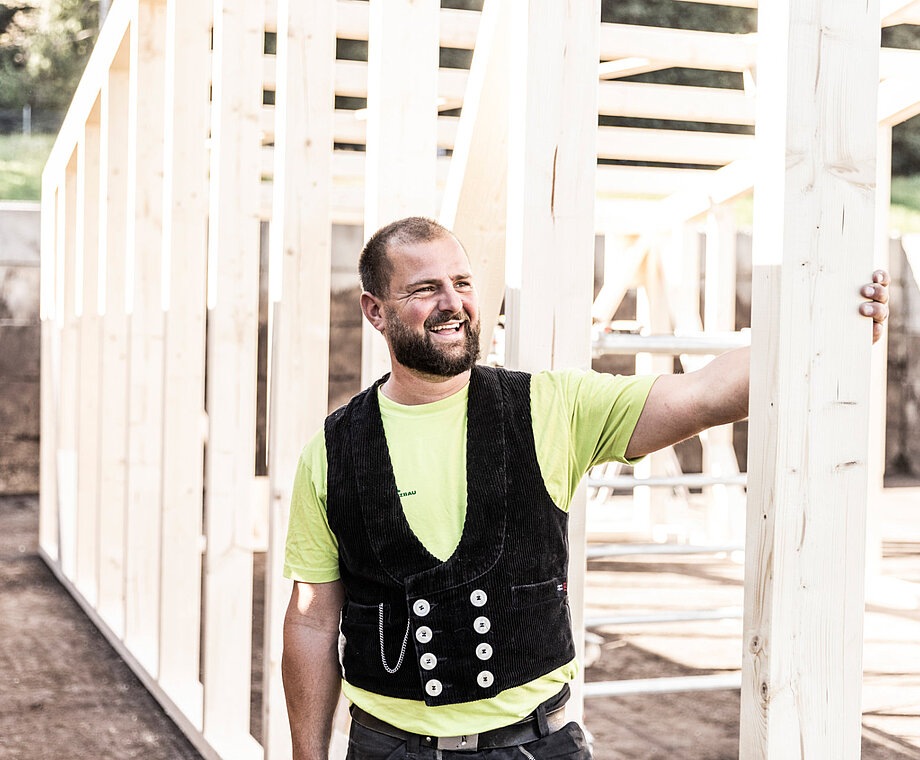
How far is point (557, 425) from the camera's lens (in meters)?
1.91

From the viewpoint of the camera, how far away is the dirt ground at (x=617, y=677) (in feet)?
11.9

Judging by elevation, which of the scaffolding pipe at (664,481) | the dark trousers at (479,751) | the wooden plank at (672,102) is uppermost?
the wooden plank at (672,102)

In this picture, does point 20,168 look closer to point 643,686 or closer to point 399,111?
point 643,686

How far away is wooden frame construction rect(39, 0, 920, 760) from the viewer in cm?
133

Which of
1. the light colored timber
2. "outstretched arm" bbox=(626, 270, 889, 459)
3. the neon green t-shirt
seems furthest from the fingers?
the light colored timber

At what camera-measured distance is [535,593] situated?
72.7 inches

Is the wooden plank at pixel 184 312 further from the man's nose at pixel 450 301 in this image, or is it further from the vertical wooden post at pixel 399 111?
the man's nose at pixel 450 301

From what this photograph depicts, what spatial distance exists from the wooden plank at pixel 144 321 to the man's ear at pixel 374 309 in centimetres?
232

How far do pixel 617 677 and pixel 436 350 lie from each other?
8.87 feet

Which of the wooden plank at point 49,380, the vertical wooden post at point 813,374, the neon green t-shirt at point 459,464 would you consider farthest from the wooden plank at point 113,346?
the vertical wooden post at point 813,374

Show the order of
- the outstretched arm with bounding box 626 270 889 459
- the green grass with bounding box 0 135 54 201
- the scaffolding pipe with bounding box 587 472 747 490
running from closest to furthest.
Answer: the outstretched arm with bounding box 626 270 889 459 → the scaffolding pipe with bounding box 587 472 747 490 → the green grass with bounding box 0 135 54 201

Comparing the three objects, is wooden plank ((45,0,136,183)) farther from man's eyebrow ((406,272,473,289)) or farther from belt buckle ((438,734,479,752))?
belt buckle ((438,734,479,752))

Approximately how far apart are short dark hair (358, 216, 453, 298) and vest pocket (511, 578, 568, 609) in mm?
558

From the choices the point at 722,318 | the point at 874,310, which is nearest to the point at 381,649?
the point at 874,310
